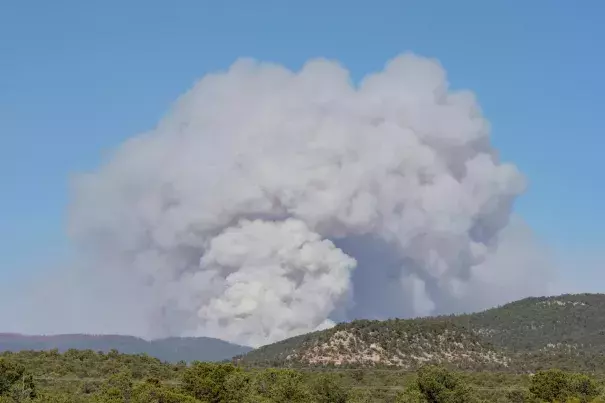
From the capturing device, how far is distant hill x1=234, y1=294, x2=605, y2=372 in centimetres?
12606

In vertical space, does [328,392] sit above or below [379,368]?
below

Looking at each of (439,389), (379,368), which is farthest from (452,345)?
(439,389)

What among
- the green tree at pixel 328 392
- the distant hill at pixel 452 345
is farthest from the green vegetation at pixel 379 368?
the distant hill at pixel 452 345

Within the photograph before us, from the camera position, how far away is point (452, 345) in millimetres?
136000

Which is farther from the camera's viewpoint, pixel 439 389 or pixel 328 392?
pixel 439 389

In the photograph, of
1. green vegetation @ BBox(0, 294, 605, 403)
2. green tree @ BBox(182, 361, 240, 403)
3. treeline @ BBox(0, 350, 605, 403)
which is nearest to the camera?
treeline @ BBox(0, 350, 605, 403)

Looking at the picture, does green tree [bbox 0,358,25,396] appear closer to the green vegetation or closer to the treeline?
the treeline

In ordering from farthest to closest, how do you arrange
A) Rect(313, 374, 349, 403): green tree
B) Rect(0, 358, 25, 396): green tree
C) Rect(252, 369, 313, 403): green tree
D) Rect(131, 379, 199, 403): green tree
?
Rect(0, 358, 25, 396): green tree → Rect(313, 374, 349, 403): green tree → Rect(252, 369, 313, 403): green tree → Rect(131, 379, 199, 403): green tree

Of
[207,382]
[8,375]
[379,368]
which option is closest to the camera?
[207,382]

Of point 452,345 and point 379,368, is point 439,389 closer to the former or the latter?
point 379,368

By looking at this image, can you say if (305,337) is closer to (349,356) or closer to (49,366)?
(349,356)

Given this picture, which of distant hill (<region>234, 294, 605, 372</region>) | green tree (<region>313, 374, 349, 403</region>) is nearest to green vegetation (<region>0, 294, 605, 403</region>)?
green tree (<region>313, 374, 349, 403</region>)

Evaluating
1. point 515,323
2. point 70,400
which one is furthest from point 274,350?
point 70,400

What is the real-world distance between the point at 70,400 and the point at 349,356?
7629cm
